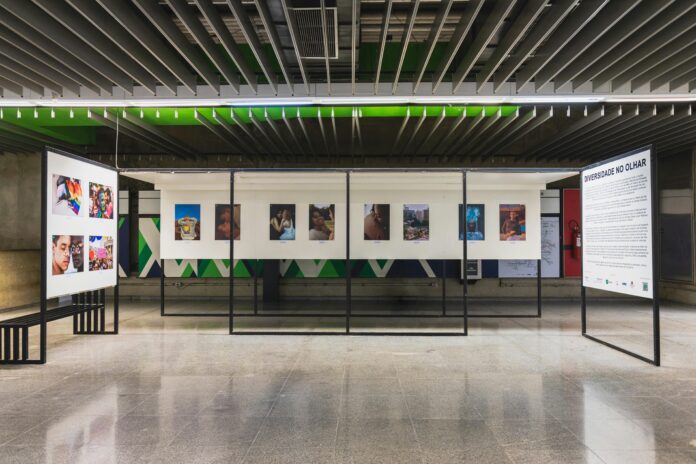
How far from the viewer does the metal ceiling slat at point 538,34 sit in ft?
14.8

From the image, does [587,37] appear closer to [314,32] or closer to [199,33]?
[314,32]

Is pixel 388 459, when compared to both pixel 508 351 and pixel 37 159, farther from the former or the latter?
pixel 37 159

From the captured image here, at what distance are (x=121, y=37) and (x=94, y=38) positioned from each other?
1.12 ft

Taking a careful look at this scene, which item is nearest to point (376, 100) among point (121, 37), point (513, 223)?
point (121, 37)

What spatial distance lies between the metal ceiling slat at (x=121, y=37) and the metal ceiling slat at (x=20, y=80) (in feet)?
6.24

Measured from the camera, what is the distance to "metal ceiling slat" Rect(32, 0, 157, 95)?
448 cm

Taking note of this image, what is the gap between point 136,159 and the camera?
12.0 meters

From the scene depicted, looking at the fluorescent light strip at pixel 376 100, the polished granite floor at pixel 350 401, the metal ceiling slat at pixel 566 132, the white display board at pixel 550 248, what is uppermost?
the metal ceiling slat at pixel 566 132

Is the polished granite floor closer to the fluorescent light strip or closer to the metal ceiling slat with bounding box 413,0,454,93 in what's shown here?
the fluorescent light strip

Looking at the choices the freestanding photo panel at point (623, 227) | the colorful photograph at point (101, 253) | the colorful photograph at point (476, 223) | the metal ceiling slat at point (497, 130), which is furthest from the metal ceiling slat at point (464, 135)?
the colorful photograph at point (101, 253)

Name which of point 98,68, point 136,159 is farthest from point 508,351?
point 136,159

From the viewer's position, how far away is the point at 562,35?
514cm

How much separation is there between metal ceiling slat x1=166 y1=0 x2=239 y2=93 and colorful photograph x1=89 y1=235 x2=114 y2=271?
3.40 m

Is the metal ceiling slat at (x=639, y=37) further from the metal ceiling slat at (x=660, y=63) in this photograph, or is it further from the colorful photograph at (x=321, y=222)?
the colorful photograph at (x=321, y=222)
